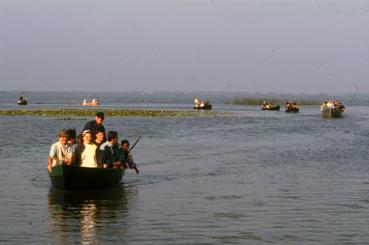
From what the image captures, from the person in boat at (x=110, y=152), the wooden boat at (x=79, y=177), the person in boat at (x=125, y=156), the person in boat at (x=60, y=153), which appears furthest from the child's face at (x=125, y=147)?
the person in boat at (x=60, y=153)

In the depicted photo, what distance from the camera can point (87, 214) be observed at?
52.1 ft

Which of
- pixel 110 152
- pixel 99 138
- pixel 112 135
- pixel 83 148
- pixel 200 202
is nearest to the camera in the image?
pixel 200 202

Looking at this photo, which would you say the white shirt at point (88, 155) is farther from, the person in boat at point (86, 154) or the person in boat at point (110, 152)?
the person in boat at point (110, 152)

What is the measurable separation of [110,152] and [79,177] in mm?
1607

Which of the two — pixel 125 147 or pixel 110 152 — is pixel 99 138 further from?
pixel 125 147

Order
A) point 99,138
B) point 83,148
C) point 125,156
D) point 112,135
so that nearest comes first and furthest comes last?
point 83,148
point 99,138
point 112,135
point 125,156

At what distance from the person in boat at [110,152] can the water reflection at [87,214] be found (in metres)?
0.66

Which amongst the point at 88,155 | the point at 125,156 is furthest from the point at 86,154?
the point at 125,156

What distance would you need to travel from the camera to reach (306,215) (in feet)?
52.4

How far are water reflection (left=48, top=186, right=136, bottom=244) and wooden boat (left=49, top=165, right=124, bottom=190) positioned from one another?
0.56 feet

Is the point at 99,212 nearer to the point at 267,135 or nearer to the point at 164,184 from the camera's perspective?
the point at 164,184

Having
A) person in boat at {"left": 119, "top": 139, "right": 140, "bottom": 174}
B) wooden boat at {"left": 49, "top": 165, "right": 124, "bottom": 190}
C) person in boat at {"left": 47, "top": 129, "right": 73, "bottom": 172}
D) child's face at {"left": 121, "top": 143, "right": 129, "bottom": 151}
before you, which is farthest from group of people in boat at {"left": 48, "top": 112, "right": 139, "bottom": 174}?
child's face at {"left": 121, "top": 143, "right": 129, "bottom": 151}

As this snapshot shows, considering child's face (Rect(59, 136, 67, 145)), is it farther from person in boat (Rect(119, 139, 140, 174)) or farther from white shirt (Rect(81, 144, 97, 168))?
person in boat (Rect(119, 139, 140, 174))

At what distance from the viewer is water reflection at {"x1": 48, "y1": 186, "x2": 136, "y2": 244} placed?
1364 centimetres
